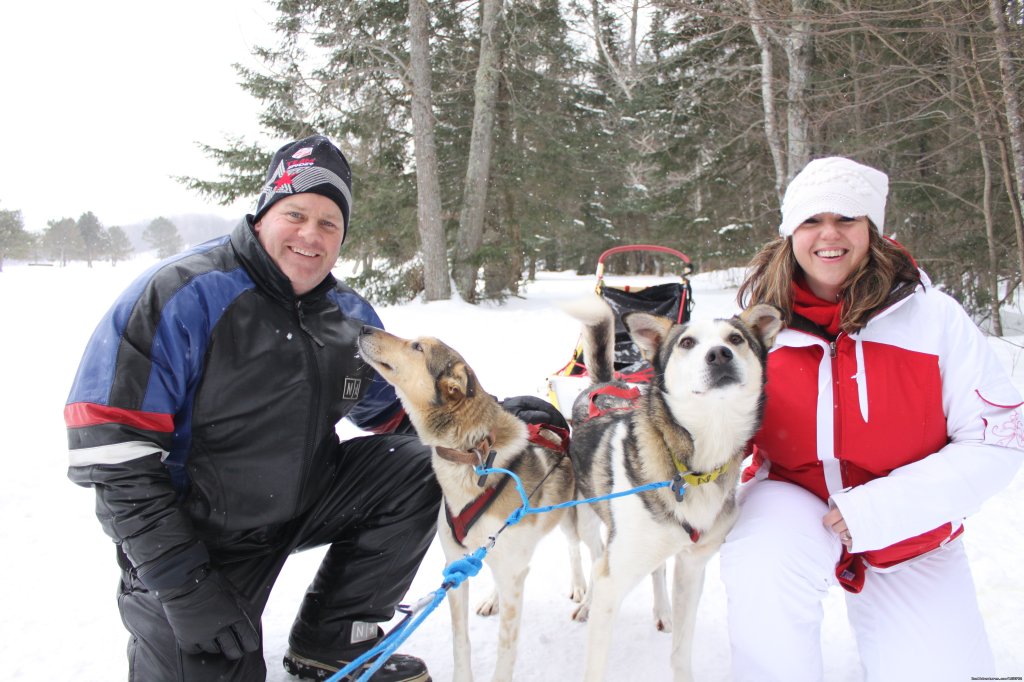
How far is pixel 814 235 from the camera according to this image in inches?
80.0

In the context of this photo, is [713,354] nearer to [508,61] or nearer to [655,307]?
[655,307]

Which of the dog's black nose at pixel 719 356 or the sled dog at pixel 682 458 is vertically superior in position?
the dog's black nose at pixel 719 356

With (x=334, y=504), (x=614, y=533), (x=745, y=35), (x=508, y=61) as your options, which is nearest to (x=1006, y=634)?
(x=614, y=533)

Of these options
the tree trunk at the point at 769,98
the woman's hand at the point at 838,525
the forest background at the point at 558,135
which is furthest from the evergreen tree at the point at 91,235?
the woman's hand at the point at 838,525

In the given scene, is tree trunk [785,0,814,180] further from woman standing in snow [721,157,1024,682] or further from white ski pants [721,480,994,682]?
white ski pants [721,480,994,682]

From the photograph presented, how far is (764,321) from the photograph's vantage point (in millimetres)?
2018

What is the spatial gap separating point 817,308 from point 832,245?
0.23 m

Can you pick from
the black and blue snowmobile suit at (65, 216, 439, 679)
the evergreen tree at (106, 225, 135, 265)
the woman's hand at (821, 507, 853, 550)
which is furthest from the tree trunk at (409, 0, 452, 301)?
the evergreen tree at (106, 225, 135, 265)

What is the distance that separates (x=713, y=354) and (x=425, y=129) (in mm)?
9956

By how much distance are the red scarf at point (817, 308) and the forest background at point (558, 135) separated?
5.90 m

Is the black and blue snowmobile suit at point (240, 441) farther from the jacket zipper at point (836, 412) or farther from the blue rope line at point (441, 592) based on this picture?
the jacket zipper at point (836, 412)

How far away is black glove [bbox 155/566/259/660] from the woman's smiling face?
231 cm

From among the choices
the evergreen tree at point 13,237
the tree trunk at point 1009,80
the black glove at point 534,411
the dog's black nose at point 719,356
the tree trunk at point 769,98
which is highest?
the evergreen tree at point 13,237

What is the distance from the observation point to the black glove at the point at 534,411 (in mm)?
2730
